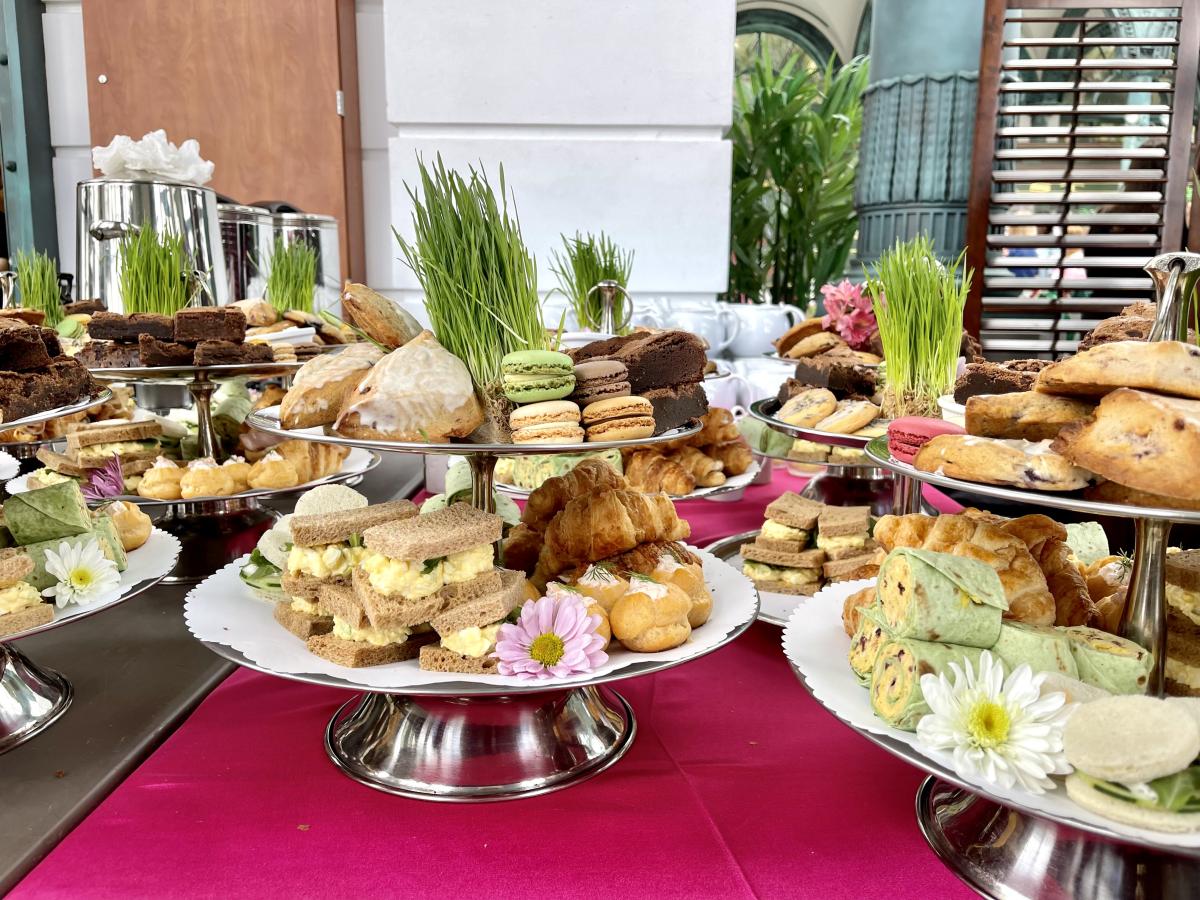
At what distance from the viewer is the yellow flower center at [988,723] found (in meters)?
0.75

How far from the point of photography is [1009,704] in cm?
76

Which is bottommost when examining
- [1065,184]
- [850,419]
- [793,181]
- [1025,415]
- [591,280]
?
[850,419]

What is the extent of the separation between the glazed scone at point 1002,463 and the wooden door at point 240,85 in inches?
153

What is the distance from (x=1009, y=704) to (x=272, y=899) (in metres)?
0.72

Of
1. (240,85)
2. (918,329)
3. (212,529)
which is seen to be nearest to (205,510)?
(212,529)

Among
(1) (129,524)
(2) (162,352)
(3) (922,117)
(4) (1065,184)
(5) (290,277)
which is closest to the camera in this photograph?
(1) (129,524)

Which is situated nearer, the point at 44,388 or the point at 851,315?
the point at 44,388

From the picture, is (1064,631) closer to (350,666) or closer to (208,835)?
(350,666)

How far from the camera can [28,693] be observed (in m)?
1.15

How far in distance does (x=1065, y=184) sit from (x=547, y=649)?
3.81 metres

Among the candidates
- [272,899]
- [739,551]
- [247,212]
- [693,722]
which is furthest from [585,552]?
[247,212]

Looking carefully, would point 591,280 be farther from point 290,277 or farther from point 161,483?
point 161,483

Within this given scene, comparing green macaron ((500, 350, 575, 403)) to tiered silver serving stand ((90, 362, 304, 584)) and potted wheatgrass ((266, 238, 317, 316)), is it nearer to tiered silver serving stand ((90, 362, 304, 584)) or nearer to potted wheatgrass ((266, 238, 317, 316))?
tiered silver serving stand ((90, 362, 304, 584))

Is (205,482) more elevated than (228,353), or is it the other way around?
(228,353)
